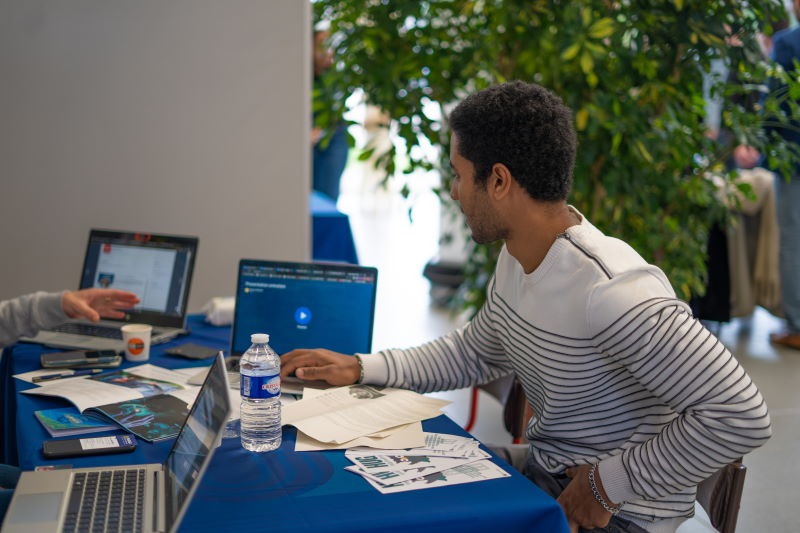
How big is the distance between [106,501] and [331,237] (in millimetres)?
3050

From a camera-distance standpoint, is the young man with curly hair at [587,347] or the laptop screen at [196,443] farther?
the young man with curly hair at [587,347]

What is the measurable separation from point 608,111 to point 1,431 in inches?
83.3

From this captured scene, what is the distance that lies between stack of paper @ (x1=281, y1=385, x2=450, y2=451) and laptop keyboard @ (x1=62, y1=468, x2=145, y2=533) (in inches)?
11.3

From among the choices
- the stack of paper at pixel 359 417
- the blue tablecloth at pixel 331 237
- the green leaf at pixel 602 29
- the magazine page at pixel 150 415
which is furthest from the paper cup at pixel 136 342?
the blue tablecloth at pixel 331 237

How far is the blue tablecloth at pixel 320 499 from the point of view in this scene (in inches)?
46.9

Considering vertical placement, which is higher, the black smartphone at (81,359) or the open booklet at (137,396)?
the black smartphone at (81,359)

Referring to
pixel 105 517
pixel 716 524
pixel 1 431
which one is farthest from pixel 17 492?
pixel 716 524

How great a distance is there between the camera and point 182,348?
213cm

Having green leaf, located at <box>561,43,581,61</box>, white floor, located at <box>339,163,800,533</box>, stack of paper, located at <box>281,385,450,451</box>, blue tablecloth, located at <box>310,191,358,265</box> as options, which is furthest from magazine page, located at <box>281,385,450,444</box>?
blue tablecloth, located at <box>310,191,358,265</box>

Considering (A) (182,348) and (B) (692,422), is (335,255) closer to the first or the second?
(A) (182,348)

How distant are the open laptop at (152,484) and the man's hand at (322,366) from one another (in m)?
0.45

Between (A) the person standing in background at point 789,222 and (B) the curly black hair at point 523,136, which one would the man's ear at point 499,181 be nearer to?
(B) the curly black hair at point 523,136

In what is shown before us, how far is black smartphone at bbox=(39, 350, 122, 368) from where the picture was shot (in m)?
1.96

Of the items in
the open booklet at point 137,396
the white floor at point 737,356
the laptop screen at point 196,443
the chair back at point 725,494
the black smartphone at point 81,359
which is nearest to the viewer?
the laptop screen at point 196,443
